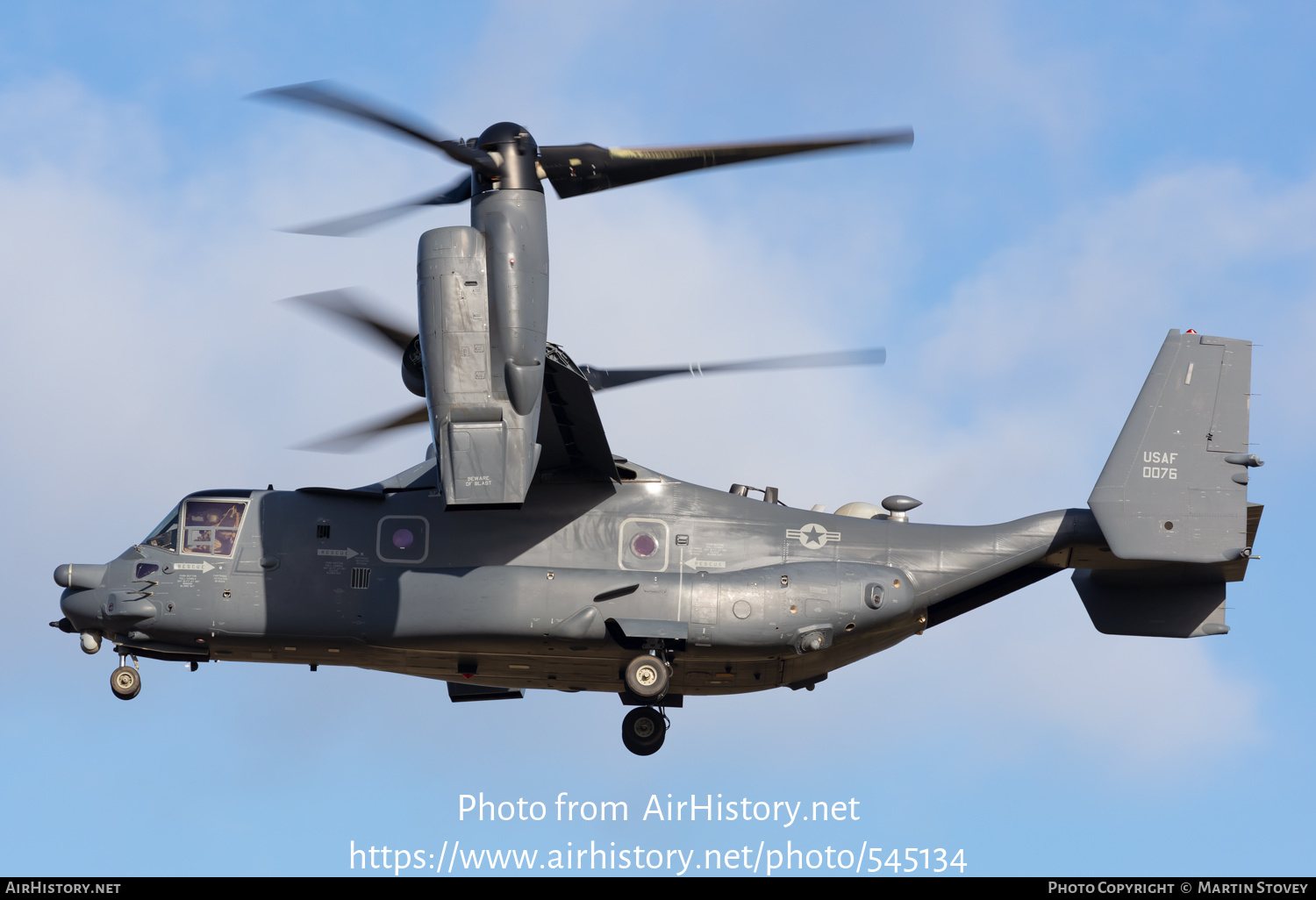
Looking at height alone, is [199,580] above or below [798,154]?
below

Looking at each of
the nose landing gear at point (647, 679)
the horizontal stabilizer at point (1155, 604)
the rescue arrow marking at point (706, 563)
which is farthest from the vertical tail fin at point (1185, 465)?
the nose landing gear at point (647, 679)

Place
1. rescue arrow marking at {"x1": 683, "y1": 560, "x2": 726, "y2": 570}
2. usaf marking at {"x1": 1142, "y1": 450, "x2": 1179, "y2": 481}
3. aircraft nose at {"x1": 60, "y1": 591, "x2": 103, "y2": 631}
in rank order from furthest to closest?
usaf marking at {"x1": 1142, "y1": 450, "x2": 1179, "y2": 481} < rescue arrow marking at {"x1": 683, "y1": 560, "x2": 726, "y2": 570} < aircraft nose at {"x1": 60, "y1": 591, "x2": 103, "y2": 631}

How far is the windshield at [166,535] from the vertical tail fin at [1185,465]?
478 inches

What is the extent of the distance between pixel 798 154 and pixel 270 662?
31.5ft

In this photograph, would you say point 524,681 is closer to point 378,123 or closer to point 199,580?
point 199,580

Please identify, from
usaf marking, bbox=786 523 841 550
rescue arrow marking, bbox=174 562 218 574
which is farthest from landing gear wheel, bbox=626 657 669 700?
rescue arrow marking, bbox=174 562 218 574

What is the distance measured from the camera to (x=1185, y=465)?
2453 cm

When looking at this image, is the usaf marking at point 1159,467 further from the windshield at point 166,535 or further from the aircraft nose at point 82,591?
the aircraft nose at point 82,591

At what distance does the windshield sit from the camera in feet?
80.4

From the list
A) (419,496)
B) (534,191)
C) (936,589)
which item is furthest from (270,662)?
(936,589)

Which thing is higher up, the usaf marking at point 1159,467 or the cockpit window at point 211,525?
the usaf marking at point 1159,467

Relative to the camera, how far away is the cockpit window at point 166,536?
80.4 ft

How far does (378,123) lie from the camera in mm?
22156

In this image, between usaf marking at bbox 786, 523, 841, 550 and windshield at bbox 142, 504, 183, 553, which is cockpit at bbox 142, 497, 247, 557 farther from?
usaf marking at bbox 786, 523, 841, 550
